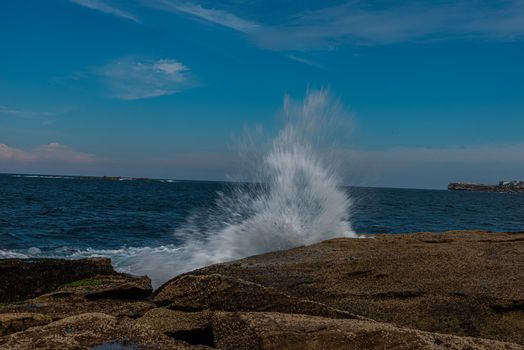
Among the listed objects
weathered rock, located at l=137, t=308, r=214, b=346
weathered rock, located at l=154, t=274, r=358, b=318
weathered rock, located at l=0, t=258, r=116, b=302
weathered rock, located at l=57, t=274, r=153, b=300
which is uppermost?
weathered rock, located at l=154, t=274, r=358, b=318

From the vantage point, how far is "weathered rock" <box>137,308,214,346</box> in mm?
5082

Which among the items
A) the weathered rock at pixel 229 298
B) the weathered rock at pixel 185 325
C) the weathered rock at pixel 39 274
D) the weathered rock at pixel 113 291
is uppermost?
the weathered rock at pixel 229 298

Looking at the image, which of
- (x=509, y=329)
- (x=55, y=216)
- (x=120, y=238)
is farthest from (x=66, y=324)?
(x=55, y=216)

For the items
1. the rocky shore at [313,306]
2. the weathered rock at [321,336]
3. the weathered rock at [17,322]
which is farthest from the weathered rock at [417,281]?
the weathered rock at [17,322]

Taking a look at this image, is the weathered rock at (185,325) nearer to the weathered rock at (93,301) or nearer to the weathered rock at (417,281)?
the weathered rock at (417,281)

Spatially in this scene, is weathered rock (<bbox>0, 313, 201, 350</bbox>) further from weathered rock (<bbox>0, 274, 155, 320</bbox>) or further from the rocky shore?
weathered rock (<bbox>0, 274, 155, 320</bbox>)

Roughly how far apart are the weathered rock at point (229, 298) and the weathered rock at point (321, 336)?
23.0 inches

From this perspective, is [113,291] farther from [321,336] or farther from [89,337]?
[321,336]

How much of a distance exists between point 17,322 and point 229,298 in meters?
2.67

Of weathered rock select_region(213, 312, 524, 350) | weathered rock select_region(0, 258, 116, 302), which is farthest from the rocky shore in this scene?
weathered rock select_region(0, 258, 116, 302)

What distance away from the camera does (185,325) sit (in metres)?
5.23

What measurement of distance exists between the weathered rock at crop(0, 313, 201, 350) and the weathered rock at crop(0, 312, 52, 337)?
945 millimetres

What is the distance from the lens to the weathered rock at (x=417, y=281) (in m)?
5.75

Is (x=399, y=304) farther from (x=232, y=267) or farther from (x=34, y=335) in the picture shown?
(x=34, y=335)
